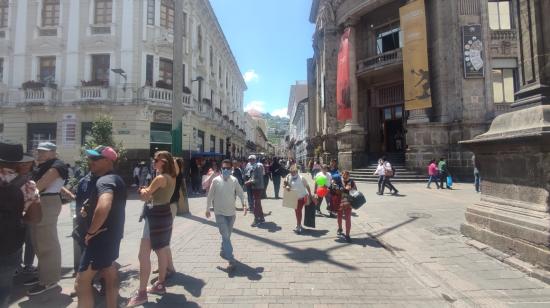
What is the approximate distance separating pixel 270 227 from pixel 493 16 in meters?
20.1

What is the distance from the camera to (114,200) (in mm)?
3027

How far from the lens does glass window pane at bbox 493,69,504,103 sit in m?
18.6

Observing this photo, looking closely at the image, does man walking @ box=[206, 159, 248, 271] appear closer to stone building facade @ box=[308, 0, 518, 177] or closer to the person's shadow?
the person's shadow

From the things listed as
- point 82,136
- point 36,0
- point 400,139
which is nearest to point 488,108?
point 400,139

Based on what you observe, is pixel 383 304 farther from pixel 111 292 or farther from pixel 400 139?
pixel 400 139

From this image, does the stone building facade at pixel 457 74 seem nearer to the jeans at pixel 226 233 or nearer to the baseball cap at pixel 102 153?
the jeans at pixel 226 233

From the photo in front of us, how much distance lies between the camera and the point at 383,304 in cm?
360

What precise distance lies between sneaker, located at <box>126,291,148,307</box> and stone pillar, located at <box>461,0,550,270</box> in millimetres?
5133

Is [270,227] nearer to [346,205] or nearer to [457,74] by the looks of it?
[346,205]

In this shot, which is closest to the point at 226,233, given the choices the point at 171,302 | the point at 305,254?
the point at 171,302

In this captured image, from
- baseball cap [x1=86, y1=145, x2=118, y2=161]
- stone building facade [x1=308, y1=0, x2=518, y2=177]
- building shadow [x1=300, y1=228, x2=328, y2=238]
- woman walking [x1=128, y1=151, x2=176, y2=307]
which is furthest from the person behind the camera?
stone building facade [x1=308, y1=0, x2=518, y2=177]

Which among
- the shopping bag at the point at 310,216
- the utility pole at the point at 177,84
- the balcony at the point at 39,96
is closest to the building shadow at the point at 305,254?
the shopping bag at the point at 310,216

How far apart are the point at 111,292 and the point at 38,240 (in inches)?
69.7

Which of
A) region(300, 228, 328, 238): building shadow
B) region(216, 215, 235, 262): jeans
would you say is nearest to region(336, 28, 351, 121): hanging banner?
region(300, 228, 328, 238): building shadow
